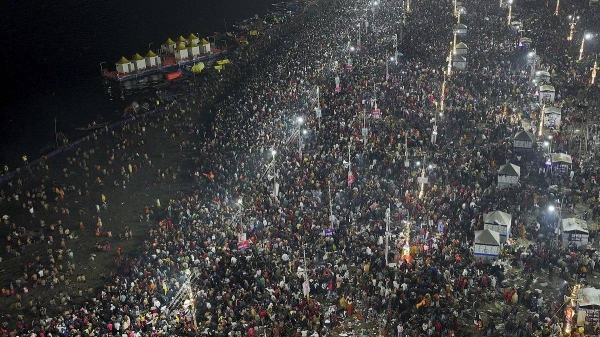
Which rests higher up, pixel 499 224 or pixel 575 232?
pixel 499 224

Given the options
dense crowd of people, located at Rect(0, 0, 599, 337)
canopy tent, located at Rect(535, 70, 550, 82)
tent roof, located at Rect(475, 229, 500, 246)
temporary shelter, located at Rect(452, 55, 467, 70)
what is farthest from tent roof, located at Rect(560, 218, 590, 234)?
temporary shelter, located at Rect(452, 55, 467, 70)

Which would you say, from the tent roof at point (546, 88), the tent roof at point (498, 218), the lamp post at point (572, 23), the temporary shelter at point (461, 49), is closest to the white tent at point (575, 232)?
the tent roof at point (498, 218)

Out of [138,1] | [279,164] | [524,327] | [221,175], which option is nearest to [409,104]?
[279,164]

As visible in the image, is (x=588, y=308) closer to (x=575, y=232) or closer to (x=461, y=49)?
(x=575, y=232)

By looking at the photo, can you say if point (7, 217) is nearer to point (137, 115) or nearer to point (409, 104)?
point (137, 115)

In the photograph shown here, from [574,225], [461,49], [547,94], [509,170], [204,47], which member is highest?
[461,49]

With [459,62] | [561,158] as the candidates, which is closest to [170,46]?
[459,62]

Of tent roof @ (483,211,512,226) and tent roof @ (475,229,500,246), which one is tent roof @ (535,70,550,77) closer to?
tent roof @ (483,211,512,226)
